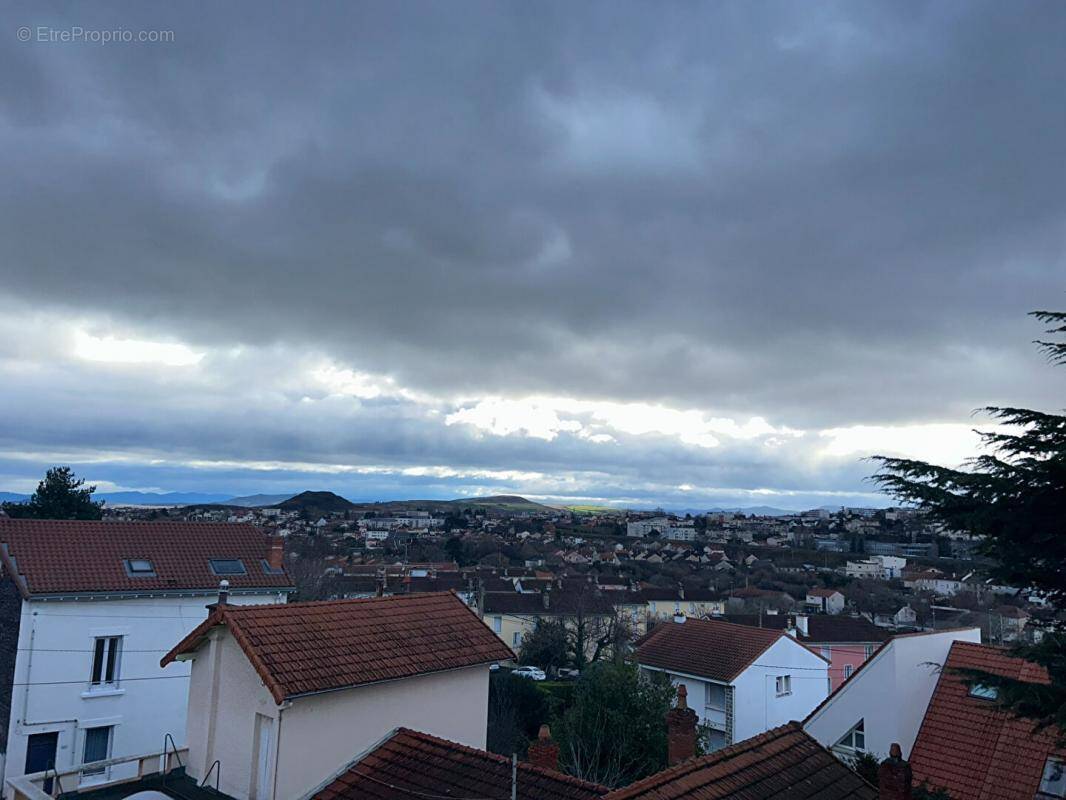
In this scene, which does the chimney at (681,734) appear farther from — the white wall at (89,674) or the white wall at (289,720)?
the white wall at (89,674)

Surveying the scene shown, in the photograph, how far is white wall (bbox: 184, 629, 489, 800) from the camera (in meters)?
11.9

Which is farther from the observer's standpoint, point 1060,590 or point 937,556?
point 937,556

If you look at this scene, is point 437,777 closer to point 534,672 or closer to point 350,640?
point 350,640

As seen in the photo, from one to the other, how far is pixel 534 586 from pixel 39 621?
182 feet

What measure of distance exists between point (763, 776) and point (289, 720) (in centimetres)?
714

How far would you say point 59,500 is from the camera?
41.4 metres

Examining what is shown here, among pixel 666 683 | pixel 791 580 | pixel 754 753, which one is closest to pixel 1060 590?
pixel 754 753

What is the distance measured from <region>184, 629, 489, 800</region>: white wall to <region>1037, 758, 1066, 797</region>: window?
11503 millimetres

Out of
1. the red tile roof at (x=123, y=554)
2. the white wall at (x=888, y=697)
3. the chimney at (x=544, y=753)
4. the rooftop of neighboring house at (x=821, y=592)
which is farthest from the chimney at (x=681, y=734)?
the rooftop of neighboring house at (x=821, y=592)

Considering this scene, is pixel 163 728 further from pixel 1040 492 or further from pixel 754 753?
pixel 1040 492

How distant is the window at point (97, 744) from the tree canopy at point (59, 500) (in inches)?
874

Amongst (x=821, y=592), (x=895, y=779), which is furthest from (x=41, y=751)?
(x=821, y=592)

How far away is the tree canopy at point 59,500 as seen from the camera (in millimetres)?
41125

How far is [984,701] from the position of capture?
17.2 metres
